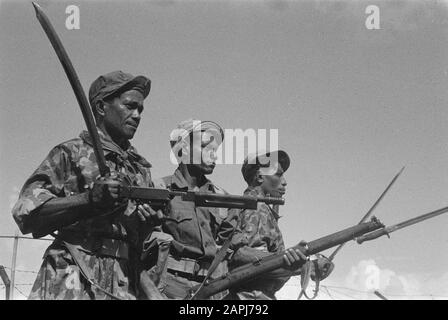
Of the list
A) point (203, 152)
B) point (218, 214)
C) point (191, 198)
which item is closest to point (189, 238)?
point (218, 214)

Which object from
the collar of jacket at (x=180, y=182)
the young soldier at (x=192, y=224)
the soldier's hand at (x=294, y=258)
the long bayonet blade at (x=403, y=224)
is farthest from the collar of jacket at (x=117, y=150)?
the long bayonet blade at (x=403, y=224)

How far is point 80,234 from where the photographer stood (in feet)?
17.9

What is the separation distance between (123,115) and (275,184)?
14.0 feet

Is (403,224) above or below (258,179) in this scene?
below

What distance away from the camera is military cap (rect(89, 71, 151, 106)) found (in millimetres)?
6242

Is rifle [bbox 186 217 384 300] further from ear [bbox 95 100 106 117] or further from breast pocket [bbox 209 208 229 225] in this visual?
ear [bbox 95 100 106 117]

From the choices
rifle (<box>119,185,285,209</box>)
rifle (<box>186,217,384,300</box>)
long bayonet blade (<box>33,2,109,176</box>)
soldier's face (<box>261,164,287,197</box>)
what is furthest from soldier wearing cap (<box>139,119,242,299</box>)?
soldier's face (<box>261,164,287,197</box>)

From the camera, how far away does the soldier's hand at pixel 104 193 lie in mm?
5082

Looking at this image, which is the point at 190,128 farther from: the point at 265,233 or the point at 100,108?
the point at 265,233

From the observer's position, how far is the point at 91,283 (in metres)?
5.30

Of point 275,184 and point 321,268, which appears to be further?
point 275,184

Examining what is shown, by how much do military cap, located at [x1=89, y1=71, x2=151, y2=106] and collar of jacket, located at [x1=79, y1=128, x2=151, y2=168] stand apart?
359 millimetres
